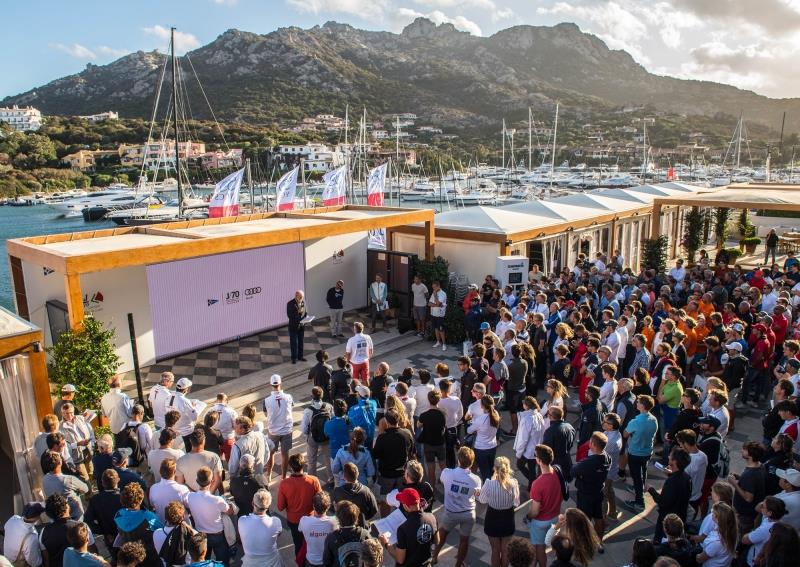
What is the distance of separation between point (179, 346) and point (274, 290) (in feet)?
8.23

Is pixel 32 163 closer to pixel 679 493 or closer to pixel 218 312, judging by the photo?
pixel 218 312

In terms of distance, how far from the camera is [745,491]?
494cm

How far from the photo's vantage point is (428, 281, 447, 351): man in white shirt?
41.1 ft

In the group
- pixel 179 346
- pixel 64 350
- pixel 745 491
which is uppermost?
pixel 64 350

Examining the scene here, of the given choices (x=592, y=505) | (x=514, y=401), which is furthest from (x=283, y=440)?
(x=592, y=505)

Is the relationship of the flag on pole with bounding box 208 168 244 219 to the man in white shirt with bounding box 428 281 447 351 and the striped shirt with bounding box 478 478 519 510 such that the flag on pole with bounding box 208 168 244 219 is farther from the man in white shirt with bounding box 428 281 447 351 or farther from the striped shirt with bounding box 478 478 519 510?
the striped shirt with bounding box 478 478 519 510

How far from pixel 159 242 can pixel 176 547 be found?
6.41 meters

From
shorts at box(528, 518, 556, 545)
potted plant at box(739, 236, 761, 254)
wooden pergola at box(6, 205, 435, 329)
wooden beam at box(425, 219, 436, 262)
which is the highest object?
wooden pergola at box(6, 205, 435, 329)

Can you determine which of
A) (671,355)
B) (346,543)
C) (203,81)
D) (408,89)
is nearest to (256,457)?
(346,543)

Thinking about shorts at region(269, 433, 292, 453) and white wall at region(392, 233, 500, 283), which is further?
white wall at region(392, 233, 500, 283)

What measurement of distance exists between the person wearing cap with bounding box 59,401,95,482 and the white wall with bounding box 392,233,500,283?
993cm

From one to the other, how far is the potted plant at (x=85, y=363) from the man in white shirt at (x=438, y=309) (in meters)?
6.76

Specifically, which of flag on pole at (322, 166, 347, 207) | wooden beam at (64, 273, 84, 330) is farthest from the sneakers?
flag on pole at (322, 166, 347, 207)

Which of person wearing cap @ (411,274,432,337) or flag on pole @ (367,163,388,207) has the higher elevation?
flag on pole @ (367,163,388,207)
